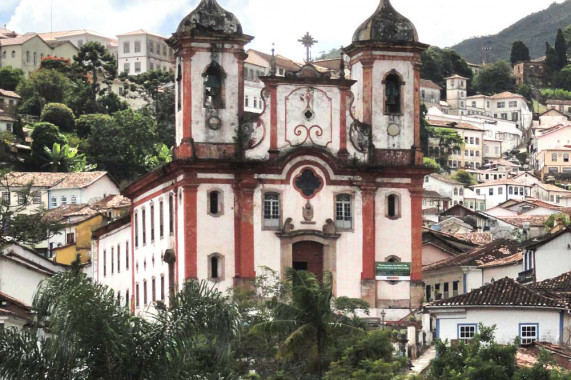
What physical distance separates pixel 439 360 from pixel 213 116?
29530 millimetres

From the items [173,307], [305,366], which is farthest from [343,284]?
[173,307]

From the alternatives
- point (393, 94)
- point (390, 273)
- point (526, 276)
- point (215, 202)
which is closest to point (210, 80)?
point (215, 202)

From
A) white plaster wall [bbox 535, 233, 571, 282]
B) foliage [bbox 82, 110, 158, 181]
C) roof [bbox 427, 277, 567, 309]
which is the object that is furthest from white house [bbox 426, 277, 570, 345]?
foliage [bbox 82, 110, 158, 181]

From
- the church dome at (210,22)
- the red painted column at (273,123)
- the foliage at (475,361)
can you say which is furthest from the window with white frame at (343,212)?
the foliage at (475,361)

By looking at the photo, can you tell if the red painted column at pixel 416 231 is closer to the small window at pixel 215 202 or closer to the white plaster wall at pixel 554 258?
the white plaster wall at pixel 554 258

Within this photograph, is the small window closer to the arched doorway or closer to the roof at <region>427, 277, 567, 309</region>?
the arched doorway

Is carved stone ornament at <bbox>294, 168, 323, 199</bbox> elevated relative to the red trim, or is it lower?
elevated

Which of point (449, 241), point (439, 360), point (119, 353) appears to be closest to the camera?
point (119, 353)

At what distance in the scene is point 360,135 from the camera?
296 ft

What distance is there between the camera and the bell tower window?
299 ft

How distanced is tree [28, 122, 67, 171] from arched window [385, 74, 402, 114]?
94.9m

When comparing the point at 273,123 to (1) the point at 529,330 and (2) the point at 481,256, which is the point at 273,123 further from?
(1) the point at 529,330

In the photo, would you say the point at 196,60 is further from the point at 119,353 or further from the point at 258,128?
the point at 119,353

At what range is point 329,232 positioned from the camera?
88.5m
